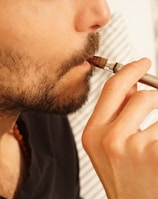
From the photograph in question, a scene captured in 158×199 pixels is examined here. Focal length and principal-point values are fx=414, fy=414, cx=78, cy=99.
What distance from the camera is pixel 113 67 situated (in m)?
0.79

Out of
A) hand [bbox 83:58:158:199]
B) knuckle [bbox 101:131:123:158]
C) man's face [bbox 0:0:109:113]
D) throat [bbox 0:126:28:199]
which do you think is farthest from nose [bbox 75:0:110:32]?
throat [bbox 0:126:28:199]

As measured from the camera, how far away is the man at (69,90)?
0.68 meters

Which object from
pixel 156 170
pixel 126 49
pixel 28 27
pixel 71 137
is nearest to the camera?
pixel 156 170

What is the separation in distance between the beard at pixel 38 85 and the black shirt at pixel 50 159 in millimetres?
227

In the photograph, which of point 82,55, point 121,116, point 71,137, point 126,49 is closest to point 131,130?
point 121,116

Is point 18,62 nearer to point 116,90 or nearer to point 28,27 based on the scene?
point 28,27

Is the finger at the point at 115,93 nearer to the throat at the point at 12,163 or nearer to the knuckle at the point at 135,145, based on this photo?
the knuckle at the point at 135,145

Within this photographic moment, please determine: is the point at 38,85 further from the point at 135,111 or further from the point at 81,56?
the point at 135,111

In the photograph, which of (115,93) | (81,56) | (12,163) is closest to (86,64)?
(81,56)

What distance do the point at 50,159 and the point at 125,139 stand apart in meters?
0.46

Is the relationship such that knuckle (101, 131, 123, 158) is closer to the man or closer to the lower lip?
the man

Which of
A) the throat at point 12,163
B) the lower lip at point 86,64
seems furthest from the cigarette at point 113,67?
the throat at point 12,163

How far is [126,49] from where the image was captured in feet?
4.66

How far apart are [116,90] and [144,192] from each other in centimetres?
18
